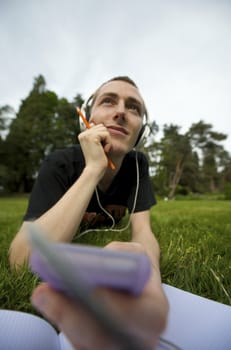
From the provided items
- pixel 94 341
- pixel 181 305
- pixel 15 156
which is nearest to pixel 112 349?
pixel 94 341

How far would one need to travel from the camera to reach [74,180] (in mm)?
1290

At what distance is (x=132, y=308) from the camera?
21 cm

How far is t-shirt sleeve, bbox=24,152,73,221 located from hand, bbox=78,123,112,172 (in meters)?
0.22

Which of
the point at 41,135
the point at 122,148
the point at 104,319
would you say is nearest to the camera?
the point at 104,319

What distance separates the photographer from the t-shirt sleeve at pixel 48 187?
1.03m

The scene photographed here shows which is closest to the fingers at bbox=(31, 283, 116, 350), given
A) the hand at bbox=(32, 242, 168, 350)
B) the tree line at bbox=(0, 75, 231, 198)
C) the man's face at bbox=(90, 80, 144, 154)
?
the hand at bbox=(32, 242, 168, 350)

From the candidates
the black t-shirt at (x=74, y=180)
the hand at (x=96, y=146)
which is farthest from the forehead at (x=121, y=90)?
the black t-shirt at (x=74, y=180)

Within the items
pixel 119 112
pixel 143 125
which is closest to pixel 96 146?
pixel 119 112

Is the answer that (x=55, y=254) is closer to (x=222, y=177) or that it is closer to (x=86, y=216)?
(x=86, y=216)

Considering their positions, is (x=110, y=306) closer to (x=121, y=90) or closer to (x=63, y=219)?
(x=63, y=219)

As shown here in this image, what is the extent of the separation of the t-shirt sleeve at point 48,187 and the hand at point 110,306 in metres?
0.82

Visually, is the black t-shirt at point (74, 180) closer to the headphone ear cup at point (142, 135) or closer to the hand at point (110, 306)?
the headphone ear cup at point (142, 135)

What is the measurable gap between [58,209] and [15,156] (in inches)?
768

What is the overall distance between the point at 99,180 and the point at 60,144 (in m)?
19.6
